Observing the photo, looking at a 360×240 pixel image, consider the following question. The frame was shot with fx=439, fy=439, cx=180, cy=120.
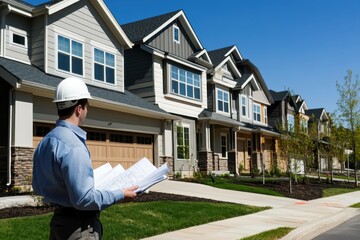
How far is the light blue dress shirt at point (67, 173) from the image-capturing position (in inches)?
109

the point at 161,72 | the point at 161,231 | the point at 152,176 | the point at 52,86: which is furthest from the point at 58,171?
the point at 161,72

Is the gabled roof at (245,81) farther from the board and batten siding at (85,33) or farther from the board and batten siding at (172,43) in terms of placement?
the board and batten siding at (85,33)

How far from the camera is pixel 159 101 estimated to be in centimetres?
2236

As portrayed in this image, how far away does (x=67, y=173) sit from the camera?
2.77m

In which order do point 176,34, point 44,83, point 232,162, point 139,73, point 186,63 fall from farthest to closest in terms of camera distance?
1. point 232,162
2. point 176,34
3. point 186,63
4. point 139,73
5. point 44,83

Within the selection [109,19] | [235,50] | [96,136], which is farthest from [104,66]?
[235,50]

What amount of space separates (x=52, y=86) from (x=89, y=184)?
12113 millimetres

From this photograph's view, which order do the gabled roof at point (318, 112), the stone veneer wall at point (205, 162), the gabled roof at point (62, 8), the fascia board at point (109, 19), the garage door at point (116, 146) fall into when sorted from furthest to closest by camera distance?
1. the gabled roof at point (318, 112)
2. the stone veneer wall at point (205, 162)
3. the fascia board at point (109, 19)
4. the garage door at point (116, 146)
5. the gabled roof at point (62, 8)

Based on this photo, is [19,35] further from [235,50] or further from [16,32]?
[235,50]

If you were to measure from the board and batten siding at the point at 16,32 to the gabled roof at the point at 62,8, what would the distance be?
1.18 feet

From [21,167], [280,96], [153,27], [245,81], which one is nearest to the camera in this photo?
[21,167]

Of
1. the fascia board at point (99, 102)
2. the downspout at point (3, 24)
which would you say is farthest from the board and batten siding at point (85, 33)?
the fascia board at point (99, 102)

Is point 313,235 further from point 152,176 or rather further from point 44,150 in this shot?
point 44,150

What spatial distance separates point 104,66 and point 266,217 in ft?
35.0
